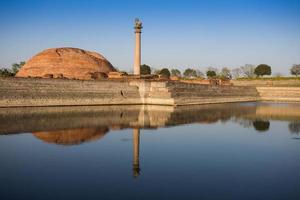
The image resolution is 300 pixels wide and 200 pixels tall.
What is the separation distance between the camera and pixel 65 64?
38.9 m

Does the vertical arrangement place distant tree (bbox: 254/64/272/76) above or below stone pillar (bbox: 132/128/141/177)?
above

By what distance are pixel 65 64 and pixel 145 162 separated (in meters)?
32.9

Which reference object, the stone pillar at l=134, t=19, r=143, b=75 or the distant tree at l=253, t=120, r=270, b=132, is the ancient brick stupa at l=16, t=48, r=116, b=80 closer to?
the stone pillar at l=134, t=19, r=143, b=75

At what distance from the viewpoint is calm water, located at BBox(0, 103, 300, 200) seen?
222 inches

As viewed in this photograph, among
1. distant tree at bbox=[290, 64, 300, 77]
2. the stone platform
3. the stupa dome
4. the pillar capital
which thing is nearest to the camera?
the stupa dome

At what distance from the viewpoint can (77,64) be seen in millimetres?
39188

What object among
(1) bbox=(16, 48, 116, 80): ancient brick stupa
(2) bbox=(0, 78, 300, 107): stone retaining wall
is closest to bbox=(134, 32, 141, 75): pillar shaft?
(2) bbox=(0, 78, 300, 107): stone retaining wall

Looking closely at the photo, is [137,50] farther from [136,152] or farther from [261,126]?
[136,152]

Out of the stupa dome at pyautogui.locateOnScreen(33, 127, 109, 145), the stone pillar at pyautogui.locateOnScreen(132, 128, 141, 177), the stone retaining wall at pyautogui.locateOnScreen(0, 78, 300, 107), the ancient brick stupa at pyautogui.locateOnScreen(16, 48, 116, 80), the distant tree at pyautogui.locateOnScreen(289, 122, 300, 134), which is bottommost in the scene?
the distant tree at pyautogui.locateOnScreen(289, 122, 300, 134)

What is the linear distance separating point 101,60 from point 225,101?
16.2 m

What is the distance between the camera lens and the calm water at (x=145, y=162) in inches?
222

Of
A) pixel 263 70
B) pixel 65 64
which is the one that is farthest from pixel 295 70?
pixel 65 64

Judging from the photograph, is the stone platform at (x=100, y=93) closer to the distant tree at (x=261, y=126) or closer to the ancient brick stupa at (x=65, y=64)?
the distant tree at (x=261, y=126)

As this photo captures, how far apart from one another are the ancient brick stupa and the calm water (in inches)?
1004
